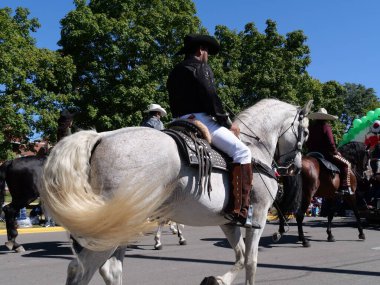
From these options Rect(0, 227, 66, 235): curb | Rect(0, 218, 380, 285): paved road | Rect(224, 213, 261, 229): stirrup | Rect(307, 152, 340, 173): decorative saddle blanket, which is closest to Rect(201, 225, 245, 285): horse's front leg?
Rect(224, 213, 261, 229): stirrup

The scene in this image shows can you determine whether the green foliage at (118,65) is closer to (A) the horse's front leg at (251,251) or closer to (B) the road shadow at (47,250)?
(B) the road shadow at (47,250)

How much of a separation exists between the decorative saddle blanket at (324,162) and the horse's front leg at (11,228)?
6.80 m

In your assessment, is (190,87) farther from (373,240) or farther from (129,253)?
(373,240)

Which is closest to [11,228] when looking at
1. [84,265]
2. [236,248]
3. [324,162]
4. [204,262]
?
[204,262]

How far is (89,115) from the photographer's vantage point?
87.3 ft

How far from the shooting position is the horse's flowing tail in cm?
372

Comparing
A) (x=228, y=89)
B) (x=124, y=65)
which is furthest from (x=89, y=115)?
(x=228, y=89)

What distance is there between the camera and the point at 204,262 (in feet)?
27.4

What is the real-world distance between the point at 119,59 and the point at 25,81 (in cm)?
636

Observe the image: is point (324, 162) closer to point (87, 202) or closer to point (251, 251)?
point (251, 251)

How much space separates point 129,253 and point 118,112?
1818cm

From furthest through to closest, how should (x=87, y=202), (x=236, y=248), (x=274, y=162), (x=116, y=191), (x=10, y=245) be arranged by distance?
(x=10, y=245) < (x=274, y=162) < (x=236, y=248) < (x=116, y=191) < (x=87, y=202)

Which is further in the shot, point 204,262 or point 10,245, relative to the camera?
point 10,245

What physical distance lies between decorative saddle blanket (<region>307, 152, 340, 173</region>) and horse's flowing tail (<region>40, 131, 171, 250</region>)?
8.30 meters
